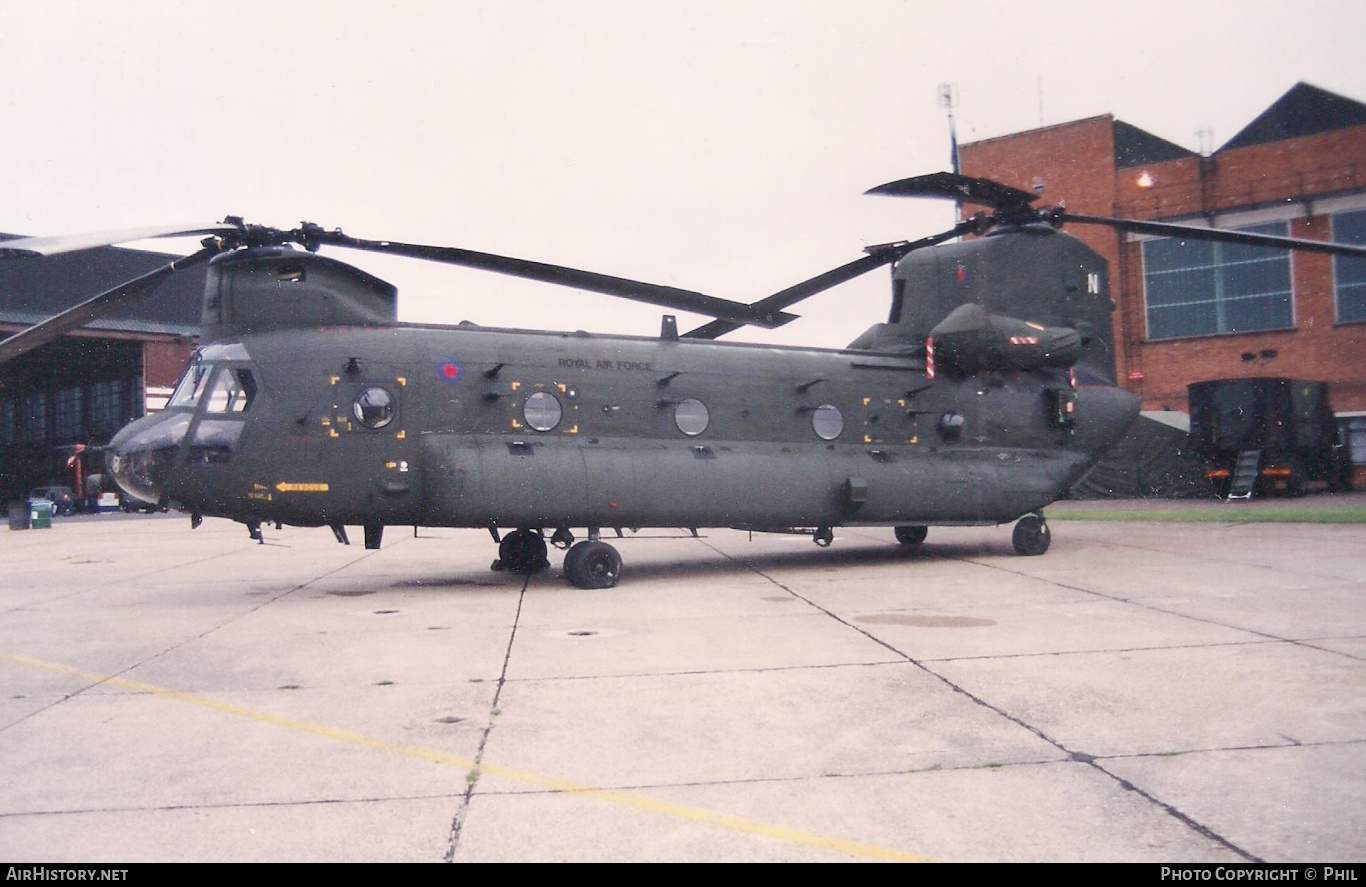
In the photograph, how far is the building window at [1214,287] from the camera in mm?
36312

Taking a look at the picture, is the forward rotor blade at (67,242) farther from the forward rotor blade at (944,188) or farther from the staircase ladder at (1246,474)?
the staircase ladder at (1246,474)

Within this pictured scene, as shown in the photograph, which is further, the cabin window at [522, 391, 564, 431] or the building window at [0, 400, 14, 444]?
the building window at [0, 400, 14, 444]

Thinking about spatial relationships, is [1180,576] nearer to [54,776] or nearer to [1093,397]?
[1093,397]

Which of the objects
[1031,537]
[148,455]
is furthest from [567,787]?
[1031,537]

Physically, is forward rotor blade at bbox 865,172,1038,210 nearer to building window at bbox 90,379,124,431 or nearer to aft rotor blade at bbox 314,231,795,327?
aft rotor blade at bbox 314,231,795,327

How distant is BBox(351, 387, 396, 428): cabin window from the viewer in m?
11.9

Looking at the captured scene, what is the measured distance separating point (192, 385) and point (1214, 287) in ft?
121

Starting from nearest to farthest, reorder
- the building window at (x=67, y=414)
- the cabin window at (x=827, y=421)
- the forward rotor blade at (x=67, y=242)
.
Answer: the forward rotor blade at (x=67, y=242) < the cabin window at (x=827, y=421) < the building window at (x=67, y=414)

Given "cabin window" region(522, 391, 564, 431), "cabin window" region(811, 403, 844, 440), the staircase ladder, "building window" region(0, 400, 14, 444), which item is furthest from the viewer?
"building window" region(0, 400, 14, 444)

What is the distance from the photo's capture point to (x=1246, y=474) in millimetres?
29312

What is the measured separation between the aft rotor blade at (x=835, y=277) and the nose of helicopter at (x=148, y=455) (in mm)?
6923

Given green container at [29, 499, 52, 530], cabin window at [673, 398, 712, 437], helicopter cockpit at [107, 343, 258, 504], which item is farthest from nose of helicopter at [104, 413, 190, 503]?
green container at [29, 499, 52, 530]

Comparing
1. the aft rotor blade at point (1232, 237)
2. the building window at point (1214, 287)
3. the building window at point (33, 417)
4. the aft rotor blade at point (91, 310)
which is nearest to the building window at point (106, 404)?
the building window at point (33, 417)

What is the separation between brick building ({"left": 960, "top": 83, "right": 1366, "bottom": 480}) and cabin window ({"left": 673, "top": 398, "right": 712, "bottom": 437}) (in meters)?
30.4
